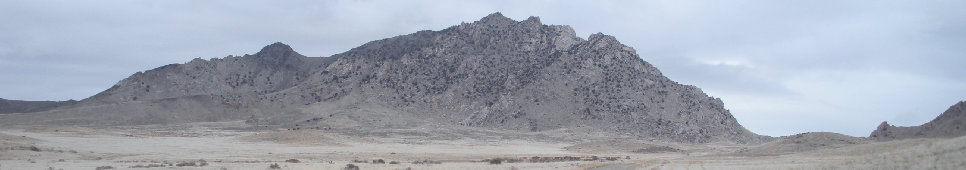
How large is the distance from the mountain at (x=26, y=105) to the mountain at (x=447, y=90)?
8.28 m

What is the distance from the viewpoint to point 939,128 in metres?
76.4

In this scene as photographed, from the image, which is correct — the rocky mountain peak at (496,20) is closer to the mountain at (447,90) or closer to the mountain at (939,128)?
the mountain at (447,90)

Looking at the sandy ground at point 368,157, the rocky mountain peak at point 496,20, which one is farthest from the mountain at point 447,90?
Result: the sandy ground at point 368,157

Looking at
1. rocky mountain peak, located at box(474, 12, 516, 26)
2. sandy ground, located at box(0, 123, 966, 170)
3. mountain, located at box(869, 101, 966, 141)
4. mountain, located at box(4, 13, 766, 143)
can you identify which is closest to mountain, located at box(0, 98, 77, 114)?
mountain, located at box(4, 13, 766, 143)

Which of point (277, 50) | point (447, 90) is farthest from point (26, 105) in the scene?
point (447, 90)

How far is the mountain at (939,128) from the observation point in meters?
73.5

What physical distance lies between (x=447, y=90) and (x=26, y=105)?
87975 millimetres

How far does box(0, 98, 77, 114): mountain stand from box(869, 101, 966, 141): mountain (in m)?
143

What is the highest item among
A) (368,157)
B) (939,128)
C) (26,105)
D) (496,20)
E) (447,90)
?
(496,20)

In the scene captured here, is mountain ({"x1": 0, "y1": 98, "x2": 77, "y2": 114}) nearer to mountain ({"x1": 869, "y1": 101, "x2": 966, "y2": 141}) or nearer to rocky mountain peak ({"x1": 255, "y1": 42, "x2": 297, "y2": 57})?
rocky mountain peak ({"x1": 255, "y1": 42, "x2": 297, "y2": 57})

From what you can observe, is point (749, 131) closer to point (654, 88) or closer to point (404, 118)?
point (654, 88)

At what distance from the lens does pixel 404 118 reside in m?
138

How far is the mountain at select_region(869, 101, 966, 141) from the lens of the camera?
241 feet

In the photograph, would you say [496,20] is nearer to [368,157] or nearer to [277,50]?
[277,50]
